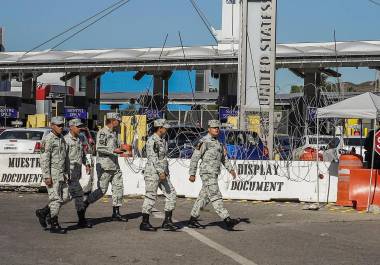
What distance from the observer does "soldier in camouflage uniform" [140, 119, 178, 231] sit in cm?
1085

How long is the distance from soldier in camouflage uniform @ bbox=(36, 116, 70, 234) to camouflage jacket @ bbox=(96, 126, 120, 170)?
4.72 feet

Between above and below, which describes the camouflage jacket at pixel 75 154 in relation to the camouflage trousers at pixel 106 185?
above

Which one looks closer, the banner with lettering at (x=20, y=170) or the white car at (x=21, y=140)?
the banner with lettering at (x=20, y=170)

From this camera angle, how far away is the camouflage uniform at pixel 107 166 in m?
12.0

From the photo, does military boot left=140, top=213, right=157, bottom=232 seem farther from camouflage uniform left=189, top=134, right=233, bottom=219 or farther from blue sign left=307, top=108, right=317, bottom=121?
blue sign left=307, top=108, right=317, bottom=121

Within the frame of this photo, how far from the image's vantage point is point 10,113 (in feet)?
136

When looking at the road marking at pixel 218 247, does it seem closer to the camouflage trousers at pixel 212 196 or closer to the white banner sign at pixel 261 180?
the camouflage trousers at pixel 212 196

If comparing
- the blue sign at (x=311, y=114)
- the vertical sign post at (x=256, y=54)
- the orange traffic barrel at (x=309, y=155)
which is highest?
the vertical sign post at (x=256, y=54)

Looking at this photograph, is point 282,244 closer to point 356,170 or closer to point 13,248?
point 13,248

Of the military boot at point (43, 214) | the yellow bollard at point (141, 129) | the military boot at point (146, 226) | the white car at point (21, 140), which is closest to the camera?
the military boot at point (43, 214)

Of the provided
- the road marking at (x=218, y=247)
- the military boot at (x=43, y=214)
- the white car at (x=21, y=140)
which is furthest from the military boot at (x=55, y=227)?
the white car at (x=21, y=140)

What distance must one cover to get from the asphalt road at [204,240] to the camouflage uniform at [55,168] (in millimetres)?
529

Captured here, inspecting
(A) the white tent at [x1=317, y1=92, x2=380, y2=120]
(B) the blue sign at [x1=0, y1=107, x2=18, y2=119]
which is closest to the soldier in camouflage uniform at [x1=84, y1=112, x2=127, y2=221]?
(A) the white tent at [x1=317, y1=92, x2=380, y2=120]

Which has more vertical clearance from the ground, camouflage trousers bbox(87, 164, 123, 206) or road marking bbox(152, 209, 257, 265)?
camouflage trousers bbox(87, 164, 123, 206)
